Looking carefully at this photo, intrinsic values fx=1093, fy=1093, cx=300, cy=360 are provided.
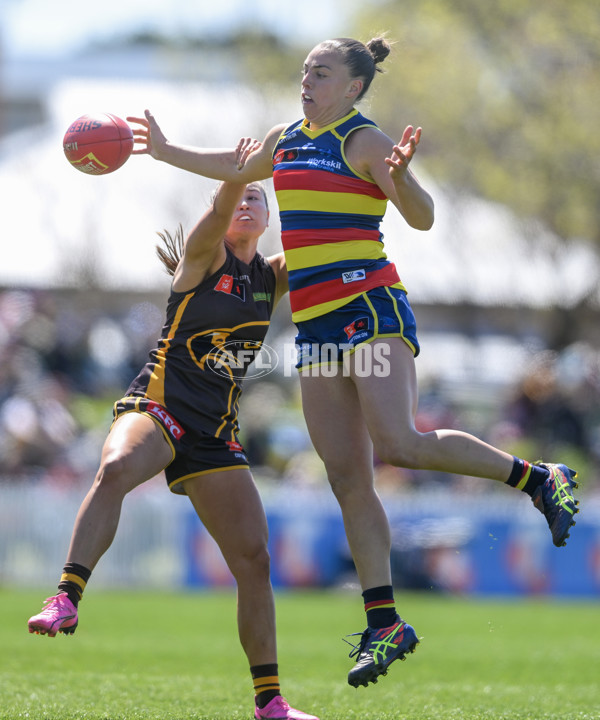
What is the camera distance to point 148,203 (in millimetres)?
20031

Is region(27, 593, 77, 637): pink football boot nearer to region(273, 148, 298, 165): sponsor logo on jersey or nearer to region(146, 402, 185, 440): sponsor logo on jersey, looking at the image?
region(146, 402, 185, 440): sponsor logo on jersey

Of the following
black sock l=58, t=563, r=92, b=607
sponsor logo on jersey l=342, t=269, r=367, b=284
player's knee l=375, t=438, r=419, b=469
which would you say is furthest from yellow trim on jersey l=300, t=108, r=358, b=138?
black sock l=58, t=563, r=92, b=607

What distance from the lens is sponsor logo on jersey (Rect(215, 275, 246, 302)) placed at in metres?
5.27

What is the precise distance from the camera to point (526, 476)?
4703mm

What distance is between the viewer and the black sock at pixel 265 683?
5.09 metres

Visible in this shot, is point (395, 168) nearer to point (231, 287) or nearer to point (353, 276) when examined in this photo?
point (353, 276)

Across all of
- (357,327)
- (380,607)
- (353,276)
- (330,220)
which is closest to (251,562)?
(380,607)

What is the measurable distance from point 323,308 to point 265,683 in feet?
5.87

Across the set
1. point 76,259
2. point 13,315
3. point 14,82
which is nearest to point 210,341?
point 13,315

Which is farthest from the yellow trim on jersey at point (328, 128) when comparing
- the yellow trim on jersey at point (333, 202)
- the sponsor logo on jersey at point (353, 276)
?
the sponsor logo on jersey at point (353, 276)

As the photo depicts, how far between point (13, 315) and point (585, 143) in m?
9.76

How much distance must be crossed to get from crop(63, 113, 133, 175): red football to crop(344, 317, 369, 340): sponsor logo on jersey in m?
1.42

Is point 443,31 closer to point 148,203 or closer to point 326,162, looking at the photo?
point 148,203

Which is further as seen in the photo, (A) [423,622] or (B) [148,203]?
(B) [148,203]
